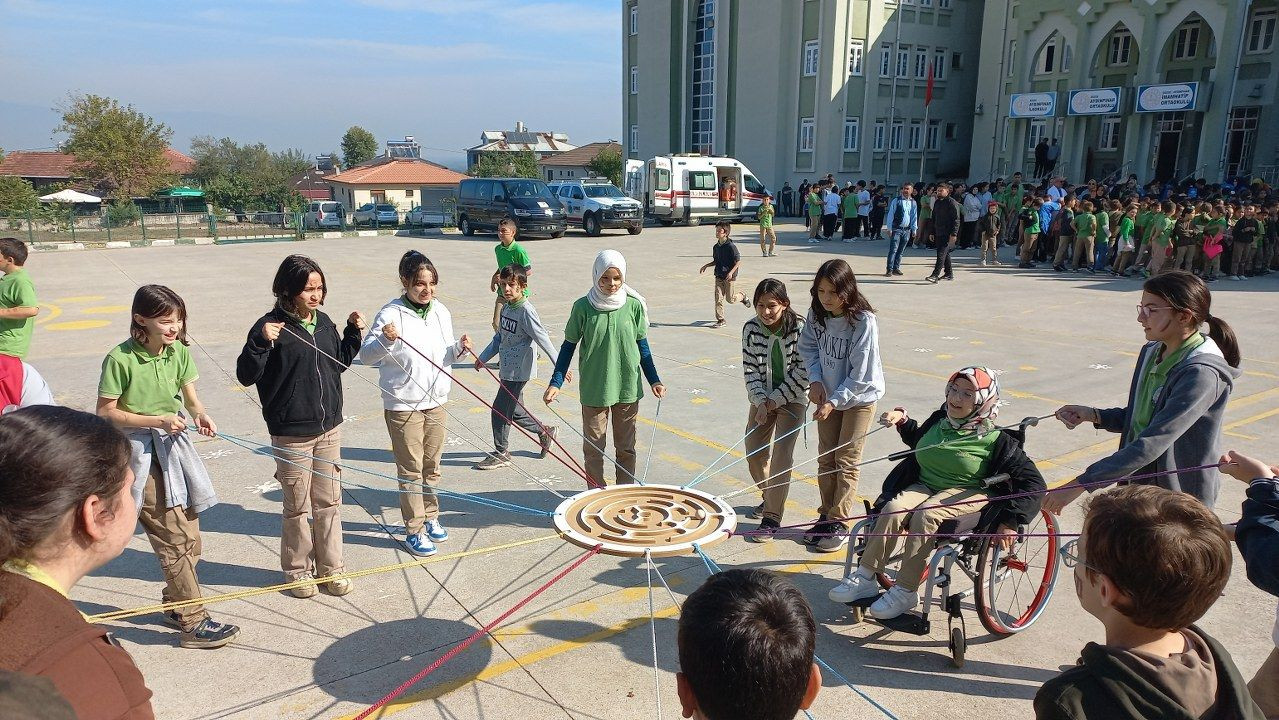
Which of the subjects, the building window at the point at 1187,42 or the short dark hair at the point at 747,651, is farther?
the building window at the point at 1187,42

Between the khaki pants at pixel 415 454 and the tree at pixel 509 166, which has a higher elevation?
the tree at pixel 509 166

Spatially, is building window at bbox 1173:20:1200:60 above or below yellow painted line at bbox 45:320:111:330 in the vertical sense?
above

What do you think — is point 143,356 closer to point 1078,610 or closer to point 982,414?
point 982,414

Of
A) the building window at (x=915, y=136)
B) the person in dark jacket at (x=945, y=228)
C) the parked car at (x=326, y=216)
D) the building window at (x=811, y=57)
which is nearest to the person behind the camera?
the person in dark jacket at (x=945, y=228)

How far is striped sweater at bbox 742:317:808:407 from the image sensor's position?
541 cm

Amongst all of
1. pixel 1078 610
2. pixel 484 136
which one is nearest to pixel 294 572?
pixel 1078 610

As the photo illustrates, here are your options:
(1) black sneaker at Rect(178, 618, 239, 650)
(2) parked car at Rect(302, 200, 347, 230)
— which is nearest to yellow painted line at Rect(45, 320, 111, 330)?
(1) black sneaker at Rect(178, 618, 239, 650)

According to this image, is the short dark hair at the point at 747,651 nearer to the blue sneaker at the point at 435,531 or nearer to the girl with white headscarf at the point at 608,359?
the girl with white headscarf at the point at 608,359

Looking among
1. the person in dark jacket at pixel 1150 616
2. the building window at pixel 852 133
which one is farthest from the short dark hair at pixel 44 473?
the building window at pixel 852 133

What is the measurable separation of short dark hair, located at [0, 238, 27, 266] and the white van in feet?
85.0

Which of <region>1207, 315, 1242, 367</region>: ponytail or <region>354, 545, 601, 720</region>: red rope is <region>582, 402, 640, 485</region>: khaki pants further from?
<region>1207, 315, 1242, 367</region>: ponytail

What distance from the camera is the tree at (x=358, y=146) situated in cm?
11700

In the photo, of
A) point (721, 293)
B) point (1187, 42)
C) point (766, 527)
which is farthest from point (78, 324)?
point (1187, 42)

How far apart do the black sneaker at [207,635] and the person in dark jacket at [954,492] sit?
318 centimetres
